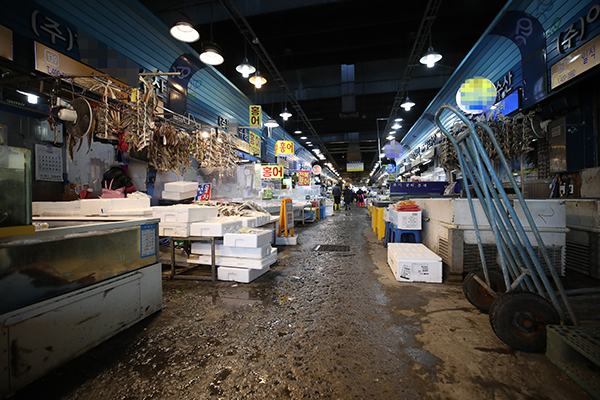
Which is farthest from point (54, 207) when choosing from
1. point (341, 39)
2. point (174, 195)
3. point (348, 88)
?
point (348, 88)

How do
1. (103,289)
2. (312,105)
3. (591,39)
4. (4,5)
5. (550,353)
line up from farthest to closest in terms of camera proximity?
(312,105)
(591,39)
(4,5)
(103,289)
(550,353)

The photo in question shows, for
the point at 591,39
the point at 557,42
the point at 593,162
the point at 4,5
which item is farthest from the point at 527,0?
the point at 4,5

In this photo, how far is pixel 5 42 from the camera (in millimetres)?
3865

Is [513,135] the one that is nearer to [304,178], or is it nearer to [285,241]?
[285,241]

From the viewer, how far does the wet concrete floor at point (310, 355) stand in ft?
5.39

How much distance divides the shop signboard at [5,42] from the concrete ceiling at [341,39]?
417cm

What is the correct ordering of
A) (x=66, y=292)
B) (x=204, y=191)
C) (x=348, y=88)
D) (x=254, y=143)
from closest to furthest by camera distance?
(x=66, y=292) < (x=204, y=191) < (x=348, y=88) < (x=254, y=143)

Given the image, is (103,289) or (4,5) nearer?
(103,289)

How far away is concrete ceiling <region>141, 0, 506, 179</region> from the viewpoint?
7.50 m

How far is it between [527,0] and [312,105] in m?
10.7

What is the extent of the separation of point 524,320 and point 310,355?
175cm

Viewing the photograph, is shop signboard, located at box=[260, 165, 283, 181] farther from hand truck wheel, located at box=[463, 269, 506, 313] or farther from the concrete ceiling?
hand truck wheel, located at box=[463, 269, 506, 313]

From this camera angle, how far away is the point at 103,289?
7.14 feet

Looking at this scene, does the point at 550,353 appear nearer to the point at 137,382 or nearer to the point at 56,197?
the point at 137,382
